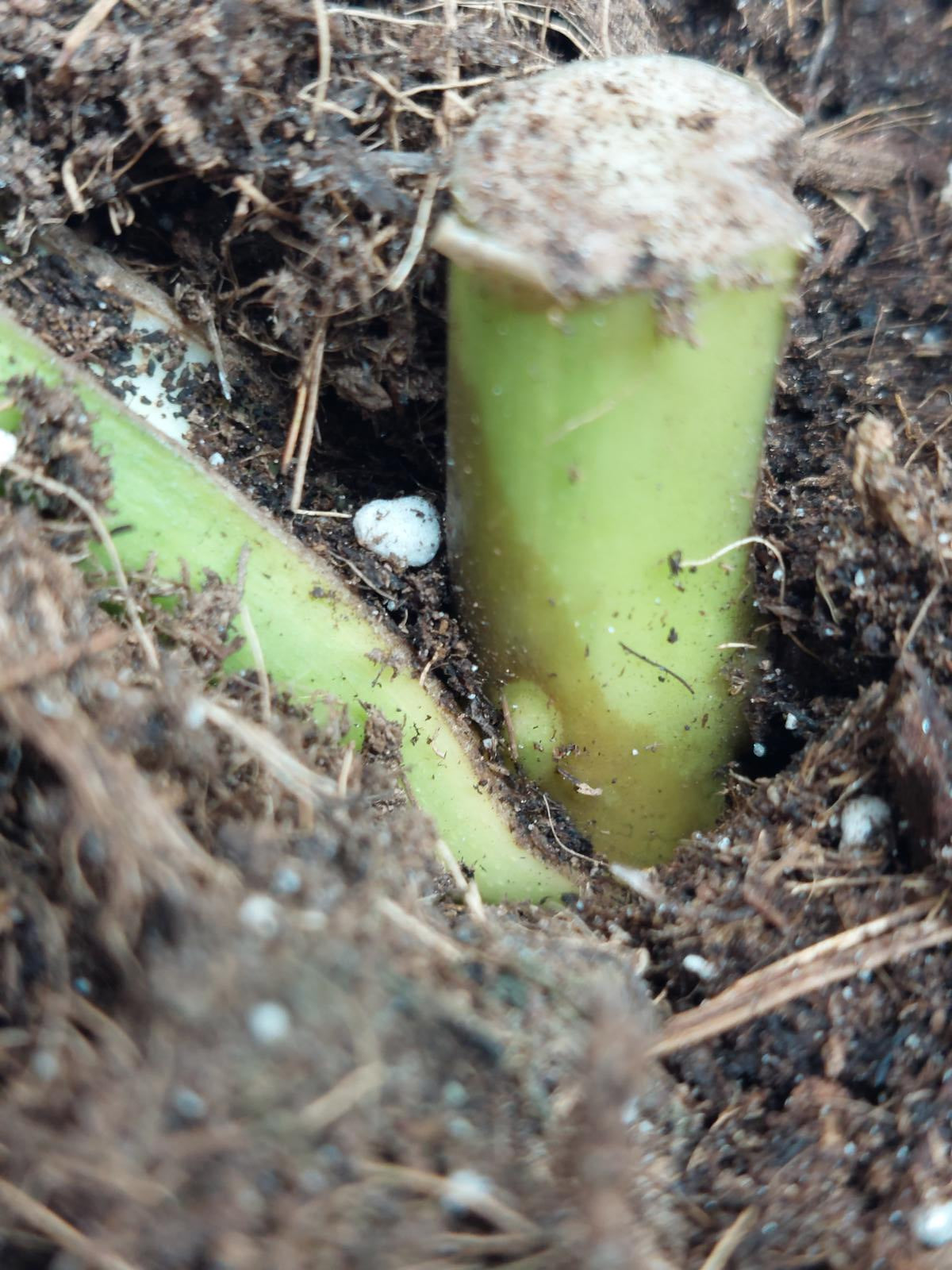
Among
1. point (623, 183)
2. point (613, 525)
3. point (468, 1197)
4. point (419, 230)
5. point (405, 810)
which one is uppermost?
point (623, 183)

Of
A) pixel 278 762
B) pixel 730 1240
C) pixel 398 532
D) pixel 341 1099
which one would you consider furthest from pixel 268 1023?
pixel 398 532

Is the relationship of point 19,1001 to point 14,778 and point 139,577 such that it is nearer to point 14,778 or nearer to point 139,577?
point 14,778

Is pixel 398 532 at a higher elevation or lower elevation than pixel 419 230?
lower

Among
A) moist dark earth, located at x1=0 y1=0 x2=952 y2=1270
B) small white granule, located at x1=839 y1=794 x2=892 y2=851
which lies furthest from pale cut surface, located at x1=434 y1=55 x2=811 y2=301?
small white granule, located at x1=839 y1=794 x2=892 y2=851

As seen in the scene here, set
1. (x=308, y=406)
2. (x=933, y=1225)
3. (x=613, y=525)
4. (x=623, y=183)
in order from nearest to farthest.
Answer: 1. (x=933, y=1225)
2. (x=623, y=183)
3. (x=613, y=525)
4. (x=308, y=406)

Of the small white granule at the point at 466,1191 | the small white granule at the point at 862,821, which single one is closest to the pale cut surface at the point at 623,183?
the small white granule at the point at 862,821

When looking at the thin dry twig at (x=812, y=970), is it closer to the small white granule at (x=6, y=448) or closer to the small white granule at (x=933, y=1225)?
the small white granule at (x=933, y=1225)

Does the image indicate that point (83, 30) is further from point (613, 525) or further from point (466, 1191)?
point (466, 1191)
